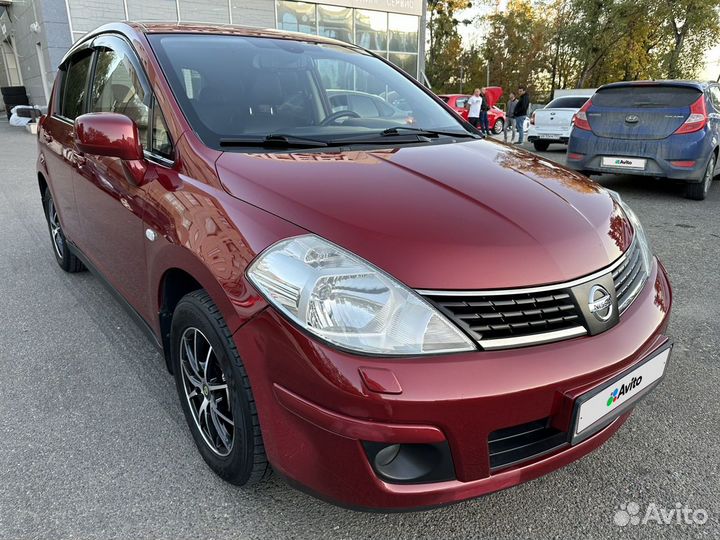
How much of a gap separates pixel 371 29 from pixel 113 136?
1850 centimetres

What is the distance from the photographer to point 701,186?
6.37 meters

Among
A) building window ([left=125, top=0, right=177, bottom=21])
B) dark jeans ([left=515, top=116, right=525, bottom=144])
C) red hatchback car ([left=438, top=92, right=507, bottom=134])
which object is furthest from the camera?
red hatchback car ([left=438, top=92, right=507, bottom=134])

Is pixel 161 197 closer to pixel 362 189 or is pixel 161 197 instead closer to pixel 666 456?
pixel 362 189

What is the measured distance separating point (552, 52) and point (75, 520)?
148 feet

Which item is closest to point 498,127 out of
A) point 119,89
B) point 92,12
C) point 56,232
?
point 92,12

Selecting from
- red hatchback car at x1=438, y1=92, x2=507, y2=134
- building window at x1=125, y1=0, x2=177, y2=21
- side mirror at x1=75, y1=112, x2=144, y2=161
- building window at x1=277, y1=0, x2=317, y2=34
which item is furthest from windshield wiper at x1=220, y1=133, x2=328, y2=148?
building window at x1=277, y1=0, x2=317, y2=34

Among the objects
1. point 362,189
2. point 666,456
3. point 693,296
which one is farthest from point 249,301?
point 693,296

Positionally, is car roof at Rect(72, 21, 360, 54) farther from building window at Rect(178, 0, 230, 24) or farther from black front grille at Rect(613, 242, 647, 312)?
building window at Rect(178, 0, 230, 24)

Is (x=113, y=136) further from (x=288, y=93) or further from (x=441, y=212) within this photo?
(x=441, y=212)

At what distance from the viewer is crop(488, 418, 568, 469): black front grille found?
1387 mm

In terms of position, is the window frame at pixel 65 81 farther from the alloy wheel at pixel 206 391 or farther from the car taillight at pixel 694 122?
the car taillight at pixel 694 122

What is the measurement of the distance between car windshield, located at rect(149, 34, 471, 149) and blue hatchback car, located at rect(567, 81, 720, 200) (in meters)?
4.42

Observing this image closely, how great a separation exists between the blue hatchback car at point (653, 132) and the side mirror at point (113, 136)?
5922 mm

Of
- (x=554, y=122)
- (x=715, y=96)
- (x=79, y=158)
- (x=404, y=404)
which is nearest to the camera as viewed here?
(x=404, y=404)
